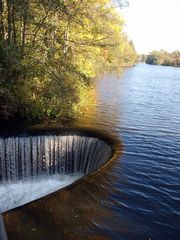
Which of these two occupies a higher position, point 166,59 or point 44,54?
point 166,59

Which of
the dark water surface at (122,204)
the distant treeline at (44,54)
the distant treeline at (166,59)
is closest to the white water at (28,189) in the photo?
the dark water surface at (122,204)

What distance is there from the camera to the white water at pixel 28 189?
1029 centimetres

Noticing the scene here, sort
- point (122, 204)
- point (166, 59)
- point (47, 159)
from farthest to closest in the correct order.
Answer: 1. point (166, 59)
2. point (47, 159)
3. point (122, 204)

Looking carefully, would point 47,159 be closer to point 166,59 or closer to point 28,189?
point 28,189

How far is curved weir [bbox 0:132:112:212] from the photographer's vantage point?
11828 mm

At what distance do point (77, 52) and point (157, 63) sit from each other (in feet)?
343

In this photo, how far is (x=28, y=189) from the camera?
11.3 meters

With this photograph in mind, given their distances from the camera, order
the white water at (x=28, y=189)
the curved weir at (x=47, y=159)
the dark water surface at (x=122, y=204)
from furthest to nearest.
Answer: the curved weir at (x=47, y=159), the white water at (x=28, y=189), the dark water surface at (x=122, y=204)

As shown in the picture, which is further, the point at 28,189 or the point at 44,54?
the point at 44,54

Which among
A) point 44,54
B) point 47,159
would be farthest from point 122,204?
point 44,54

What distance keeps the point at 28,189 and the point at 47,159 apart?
1743 millimetres

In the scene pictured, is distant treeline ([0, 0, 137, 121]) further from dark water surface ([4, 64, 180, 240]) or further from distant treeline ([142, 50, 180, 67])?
distant treeline ([142, 50, 180, 67])

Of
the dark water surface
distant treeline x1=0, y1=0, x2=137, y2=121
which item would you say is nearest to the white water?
the dark water surface

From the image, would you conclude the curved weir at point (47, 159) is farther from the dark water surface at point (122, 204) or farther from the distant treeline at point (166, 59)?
the distant treeline at point (166, 59)
